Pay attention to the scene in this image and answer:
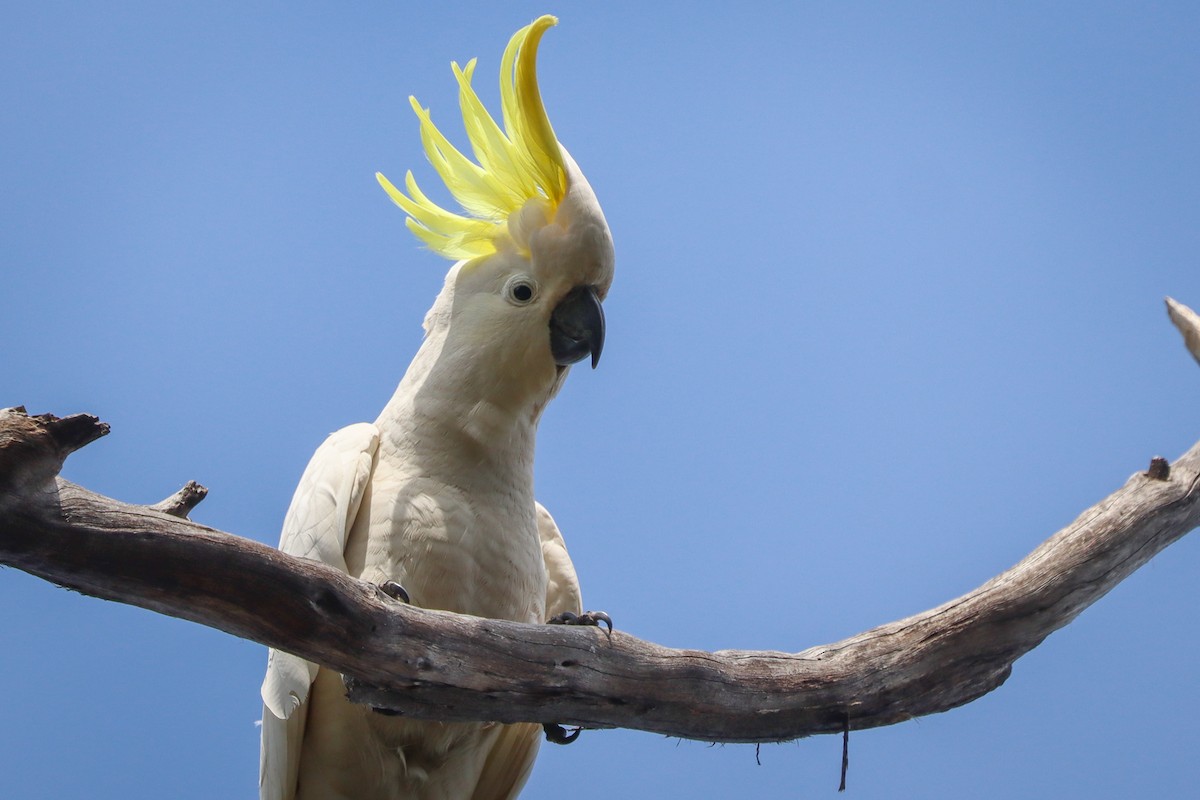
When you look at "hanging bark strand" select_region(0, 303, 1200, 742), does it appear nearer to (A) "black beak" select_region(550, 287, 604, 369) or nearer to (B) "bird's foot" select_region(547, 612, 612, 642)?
(B) "bird's foot" select_region(547, 612, 612, 642)

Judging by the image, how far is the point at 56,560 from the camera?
1.50m

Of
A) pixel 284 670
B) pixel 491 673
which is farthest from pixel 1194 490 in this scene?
pixel 284 670

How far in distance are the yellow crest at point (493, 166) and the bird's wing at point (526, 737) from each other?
2.71 ft

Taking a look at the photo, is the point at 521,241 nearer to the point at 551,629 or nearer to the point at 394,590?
the point at 394,590

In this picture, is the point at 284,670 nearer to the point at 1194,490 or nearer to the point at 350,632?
the point at 350,632

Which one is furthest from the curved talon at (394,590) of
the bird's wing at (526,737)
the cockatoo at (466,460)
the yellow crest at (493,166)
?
the yellow crest at (493,166)

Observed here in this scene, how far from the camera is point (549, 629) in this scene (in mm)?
1940

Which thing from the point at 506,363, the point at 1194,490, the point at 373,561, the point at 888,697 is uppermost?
the point at 506,363

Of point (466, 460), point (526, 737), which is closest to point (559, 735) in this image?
point (526, 737)

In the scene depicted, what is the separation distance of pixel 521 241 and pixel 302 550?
92 centimetres

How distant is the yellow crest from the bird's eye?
171 millimetres

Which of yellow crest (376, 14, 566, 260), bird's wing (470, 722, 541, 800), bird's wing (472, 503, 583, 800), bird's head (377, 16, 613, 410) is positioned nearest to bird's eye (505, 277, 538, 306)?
bird's head (377, 16, 613, 410)

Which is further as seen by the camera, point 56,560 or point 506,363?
point 506,363

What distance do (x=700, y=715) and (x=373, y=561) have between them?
2.62 feet
